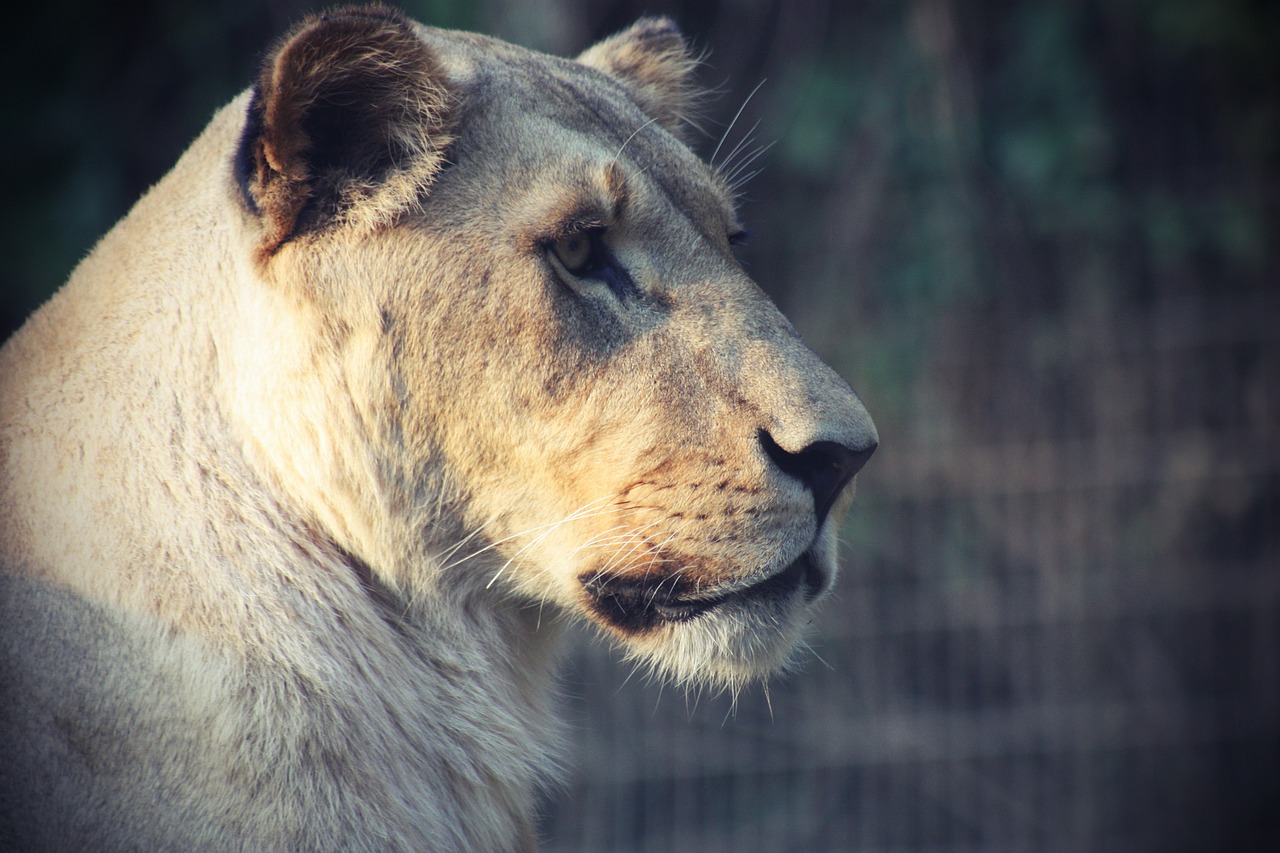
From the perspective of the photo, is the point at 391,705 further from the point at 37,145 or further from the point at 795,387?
the point at 37,145

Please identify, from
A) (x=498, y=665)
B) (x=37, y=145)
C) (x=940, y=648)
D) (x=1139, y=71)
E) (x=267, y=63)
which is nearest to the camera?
(x=267, y=63)

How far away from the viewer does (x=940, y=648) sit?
4.98m

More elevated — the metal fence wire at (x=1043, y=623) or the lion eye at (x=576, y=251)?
the lion eye at (x=576, y=251)

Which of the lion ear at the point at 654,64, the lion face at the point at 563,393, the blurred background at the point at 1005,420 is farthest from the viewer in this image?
the blurred background at the point at 1005,420

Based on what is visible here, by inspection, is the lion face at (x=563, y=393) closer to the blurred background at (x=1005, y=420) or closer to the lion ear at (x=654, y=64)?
the lion ear at (x=654, y=64)

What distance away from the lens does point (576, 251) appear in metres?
1.80

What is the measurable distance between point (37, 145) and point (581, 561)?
11.8ft

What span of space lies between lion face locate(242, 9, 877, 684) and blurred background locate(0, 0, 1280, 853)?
306cm

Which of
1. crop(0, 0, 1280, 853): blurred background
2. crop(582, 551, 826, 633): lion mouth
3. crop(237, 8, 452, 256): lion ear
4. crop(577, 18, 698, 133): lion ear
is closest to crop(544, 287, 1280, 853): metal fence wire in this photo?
crop(0, 0, 1280, 853): blurred background

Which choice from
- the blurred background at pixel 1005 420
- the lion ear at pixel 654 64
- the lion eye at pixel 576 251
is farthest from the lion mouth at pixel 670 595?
the blurred background at pixel 1005 420

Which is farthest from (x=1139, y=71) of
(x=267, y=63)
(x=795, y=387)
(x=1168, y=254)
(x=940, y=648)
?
(x=267, y=63)

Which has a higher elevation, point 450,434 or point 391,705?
point 450,434

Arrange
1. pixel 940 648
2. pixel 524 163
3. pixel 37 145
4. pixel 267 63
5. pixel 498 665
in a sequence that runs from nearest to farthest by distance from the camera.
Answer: pixel 267 63 < pixel 524 163 < pixel 498 665 < pixel 37 145 < pixel 940 648

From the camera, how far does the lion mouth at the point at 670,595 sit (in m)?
1.76
